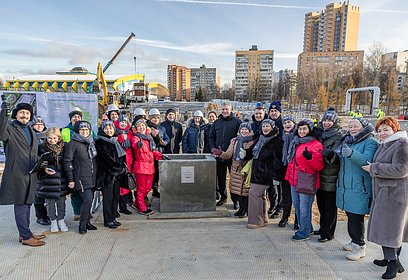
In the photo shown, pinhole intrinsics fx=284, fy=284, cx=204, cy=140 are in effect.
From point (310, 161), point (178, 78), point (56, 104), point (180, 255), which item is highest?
point (178, 78)

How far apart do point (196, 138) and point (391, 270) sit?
393cm

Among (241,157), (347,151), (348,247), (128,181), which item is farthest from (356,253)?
(128,181)

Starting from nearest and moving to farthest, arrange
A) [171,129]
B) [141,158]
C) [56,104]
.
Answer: [141,158] → [171,129] → [56,104]

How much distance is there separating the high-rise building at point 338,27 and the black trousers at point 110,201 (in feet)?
395

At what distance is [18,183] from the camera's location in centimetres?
346

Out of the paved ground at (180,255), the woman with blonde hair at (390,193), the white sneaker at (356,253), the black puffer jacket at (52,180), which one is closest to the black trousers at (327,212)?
the paved ground at (180,255)

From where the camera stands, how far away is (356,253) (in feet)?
11.1

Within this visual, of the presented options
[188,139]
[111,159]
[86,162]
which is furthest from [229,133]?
[86,162]

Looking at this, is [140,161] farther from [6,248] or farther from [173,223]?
[6,248]

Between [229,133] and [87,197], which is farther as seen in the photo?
[229,133]

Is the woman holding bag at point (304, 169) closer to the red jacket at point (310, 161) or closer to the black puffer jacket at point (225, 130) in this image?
the red jacket at point (310, 161)

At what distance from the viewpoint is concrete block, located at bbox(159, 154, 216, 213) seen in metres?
4.78

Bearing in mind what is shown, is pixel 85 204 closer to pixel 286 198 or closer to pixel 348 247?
pixel 286 198

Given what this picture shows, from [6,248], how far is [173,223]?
2.19 meters
